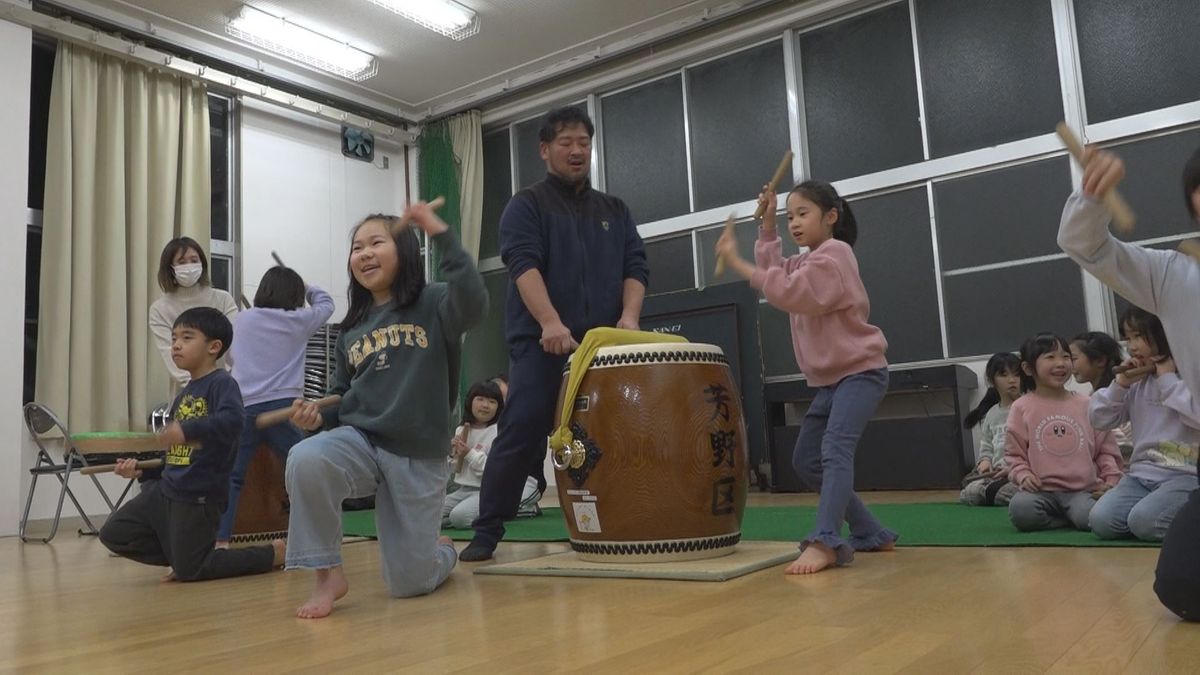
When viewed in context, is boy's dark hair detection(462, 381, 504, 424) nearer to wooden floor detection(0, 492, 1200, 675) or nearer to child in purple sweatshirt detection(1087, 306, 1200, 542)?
wooden floor detection(0, 492, 1200, 675)

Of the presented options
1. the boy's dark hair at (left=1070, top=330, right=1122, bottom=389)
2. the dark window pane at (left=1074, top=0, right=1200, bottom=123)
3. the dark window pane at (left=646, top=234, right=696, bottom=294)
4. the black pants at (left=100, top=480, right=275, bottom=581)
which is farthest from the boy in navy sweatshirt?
the dark window pane at (left=1074, top=0, right=1200, bottom=123)

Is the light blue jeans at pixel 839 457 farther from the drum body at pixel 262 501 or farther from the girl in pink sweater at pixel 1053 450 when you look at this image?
the drum body at pixel 262 501

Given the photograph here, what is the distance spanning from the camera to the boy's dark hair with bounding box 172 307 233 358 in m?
2.63

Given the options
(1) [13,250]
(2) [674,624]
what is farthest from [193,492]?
(1) [13,250]

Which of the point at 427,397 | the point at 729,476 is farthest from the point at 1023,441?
the point at 427,397

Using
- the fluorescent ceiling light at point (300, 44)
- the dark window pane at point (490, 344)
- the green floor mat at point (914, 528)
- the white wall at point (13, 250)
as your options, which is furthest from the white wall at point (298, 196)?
the green floor mat at point (914, 528)

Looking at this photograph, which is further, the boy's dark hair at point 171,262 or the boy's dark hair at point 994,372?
the boy's dark hair at point 994,372

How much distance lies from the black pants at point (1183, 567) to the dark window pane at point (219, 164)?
628 cm

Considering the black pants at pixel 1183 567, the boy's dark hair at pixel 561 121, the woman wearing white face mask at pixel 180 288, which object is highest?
the boy's dark hair at pixel 561 121

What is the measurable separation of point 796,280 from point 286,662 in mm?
1411

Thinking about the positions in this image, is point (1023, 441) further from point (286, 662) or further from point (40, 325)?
point (40, 325)

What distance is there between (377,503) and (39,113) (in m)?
5.00

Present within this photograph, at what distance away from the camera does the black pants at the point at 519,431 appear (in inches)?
101

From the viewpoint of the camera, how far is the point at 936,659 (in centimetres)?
117
